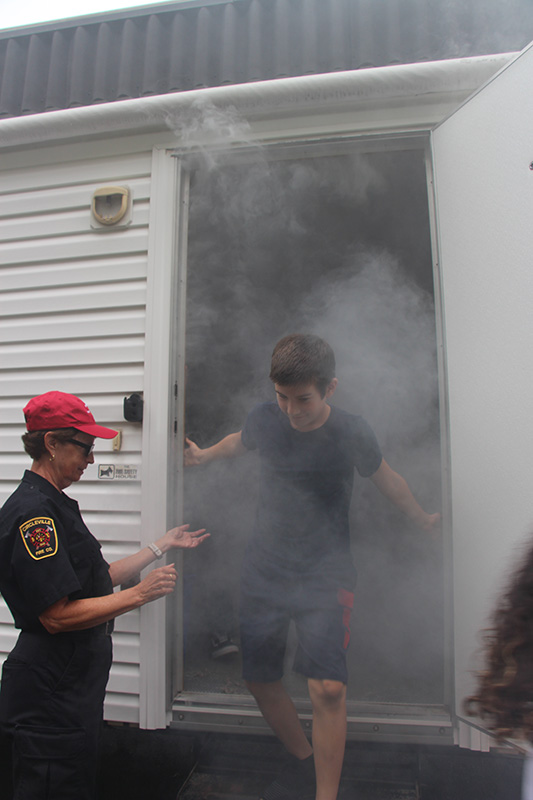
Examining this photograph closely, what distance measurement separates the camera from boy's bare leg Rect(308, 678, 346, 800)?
1.84 meters

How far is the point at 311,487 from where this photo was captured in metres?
2.23

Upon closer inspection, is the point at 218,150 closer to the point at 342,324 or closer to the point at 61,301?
the point at 61,301

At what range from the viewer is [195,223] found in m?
3.67

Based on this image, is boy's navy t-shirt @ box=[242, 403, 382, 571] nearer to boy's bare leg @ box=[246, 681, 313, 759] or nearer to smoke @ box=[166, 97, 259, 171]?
boy's bare leg @ box=[246, 681, 313, 759]

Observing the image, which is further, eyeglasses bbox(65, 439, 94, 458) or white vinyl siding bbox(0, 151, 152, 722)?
white vinyl siding bbox(0, 151, 152, 722)

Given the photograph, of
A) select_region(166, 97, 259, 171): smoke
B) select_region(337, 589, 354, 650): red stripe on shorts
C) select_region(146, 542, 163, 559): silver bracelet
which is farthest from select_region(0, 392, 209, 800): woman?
select_region(166, 97, 259, 171): smoke

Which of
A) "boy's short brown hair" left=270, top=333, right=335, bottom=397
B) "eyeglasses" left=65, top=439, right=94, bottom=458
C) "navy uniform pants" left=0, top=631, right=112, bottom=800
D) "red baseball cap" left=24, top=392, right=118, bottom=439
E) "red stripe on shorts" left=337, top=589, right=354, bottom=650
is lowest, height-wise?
"navy uniform pants" left=0, top=631, right=112, bottom=800

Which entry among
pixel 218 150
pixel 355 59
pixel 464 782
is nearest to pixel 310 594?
pixel 464 782

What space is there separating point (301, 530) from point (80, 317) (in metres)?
1.56

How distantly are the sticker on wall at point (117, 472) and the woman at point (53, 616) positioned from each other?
58 cm

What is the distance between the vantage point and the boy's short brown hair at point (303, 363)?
2.04 m

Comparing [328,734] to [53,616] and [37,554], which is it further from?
[37,554]

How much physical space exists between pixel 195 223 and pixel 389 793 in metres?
3.53

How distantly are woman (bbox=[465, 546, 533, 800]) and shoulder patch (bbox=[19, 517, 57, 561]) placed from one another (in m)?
1.31
